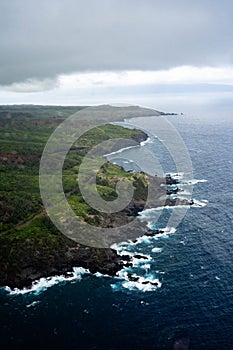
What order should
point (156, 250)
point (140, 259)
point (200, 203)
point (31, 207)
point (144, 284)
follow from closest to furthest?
point (144, 284), point (140, 259), point (156, 250), point (31, 207), point (200, 203)

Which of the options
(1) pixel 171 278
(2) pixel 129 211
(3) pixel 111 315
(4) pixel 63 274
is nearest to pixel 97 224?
(2) pixel 129 211

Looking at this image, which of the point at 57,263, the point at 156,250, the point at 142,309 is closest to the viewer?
the point at 142,309

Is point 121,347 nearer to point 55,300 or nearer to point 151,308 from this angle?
point 151,308

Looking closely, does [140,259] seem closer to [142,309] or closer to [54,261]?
[142,309]

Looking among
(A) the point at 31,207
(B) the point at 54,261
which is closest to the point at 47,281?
(B) the point at 54,261

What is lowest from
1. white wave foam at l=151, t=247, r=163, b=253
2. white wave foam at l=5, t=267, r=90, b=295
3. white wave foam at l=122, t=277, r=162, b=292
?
white wave foam at l=5, t=267, r=90, b=295

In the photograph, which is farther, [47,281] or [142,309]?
[47,281]

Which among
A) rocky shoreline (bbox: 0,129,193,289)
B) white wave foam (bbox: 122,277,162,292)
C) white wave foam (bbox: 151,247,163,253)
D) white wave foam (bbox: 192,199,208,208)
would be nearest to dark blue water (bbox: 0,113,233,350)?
white wave foam (bbox: 151,247,163,253)

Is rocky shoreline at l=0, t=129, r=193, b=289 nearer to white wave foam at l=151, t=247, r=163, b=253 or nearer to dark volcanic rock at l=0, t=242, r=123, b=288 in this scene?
dark volcanic rock at l=0, t=242, r=123, b=288
